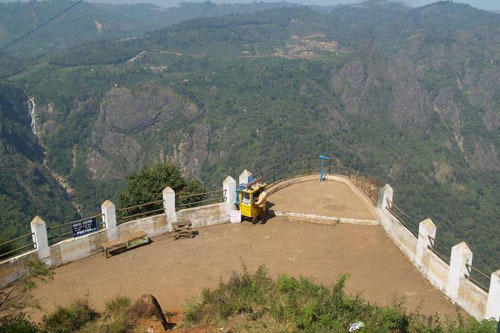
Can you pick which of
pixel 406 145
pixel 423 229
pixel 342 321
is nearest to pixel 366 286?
pixel 423 229

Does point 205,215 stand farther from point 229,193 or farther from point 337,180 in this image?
point 337,180

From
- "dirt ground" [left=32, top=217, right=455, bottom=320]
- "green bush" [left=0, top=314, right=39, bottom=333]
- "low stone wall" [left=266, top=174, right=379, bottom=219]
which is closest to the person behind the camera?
"green bush" [left=0, top=314, right=39, bottom=333]

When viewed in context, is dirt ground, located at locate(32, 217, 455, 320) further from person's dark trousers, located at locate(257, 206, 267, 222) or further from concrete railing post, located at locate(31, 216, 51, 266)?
concrete railing post, located at locate(31, 216, 51, 266)

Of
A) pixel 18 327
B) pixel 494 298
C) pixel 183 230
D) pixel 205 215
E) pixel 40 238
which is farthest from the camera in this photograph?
pixel 205 215

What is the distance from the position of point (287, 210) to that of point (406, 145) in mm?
154473

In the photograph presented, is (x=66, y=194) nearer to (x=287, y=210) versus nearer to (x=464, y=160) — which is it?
(x=287, y=210)

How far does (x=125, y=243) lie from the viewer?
16188mm

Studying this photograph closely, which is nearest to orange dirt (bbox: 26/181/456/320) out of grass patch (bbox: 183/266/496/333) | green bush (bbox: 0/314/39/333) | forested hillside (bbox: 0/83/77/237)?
grass patch (bbox: 183/266/496/333)

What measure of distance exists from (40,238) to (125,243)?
9.23ft

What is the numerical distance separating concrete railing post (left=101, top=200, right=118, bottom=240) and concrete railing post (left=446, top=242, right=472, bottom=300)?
10881 millimetres

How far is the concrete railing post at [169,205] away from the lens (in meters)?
17.2

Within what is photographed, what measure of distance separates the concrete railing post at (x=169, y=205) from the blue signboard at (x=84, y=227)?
2588mm

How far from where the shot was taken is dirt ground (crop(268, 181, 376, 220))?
62.7ft

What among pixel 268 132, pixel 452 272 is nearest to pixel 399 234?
pixel 452 272
